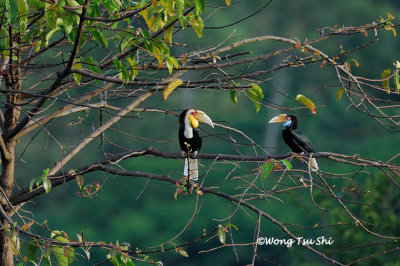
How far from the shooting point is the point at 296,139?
5969mm

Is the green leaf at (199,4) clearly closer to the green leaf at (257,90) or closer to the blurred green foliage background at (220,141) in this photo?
the green leaf at (257,90)

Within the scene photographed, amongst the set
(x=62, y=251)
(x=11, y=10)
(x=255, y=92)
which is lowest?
(x=62, y=251)

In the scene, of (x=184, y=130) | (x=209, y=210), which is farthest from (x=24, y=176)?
(x=184, y=130)

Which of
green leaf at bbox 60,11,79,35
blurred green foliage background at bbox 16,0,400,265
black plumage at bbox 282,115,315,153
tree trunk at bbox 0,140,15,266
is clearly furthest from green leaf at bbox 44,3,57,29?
blurred green foliage background at bbox 16,0,400,265

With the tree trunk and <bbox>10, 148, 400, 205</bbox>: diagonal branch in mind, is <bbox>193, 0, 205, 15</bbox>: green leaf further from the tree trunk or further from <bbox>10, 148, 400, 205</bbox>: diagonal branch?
the tree trunk

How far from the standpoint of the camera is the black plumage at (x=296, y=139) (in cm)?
590

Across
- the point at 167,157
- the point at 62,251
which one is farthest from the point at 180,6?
the point at 62,251

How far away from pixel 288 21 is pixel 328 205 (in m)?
16.2

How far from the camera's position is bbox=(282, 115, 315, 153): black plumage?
5.90 metres

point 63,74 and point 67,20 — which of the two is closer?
point 67,20

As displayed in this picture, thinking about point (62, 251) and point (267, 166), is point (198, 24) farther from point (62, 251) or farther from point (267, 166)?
point (62, 251)

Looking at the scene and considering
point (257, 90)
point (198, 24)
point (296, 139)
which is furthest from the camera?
point (296, 139)

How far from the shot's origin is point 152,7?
3.44 m

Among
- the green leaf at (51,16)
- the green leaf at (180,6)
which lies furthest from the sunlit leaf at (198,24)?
the green leaf at (51,16)
